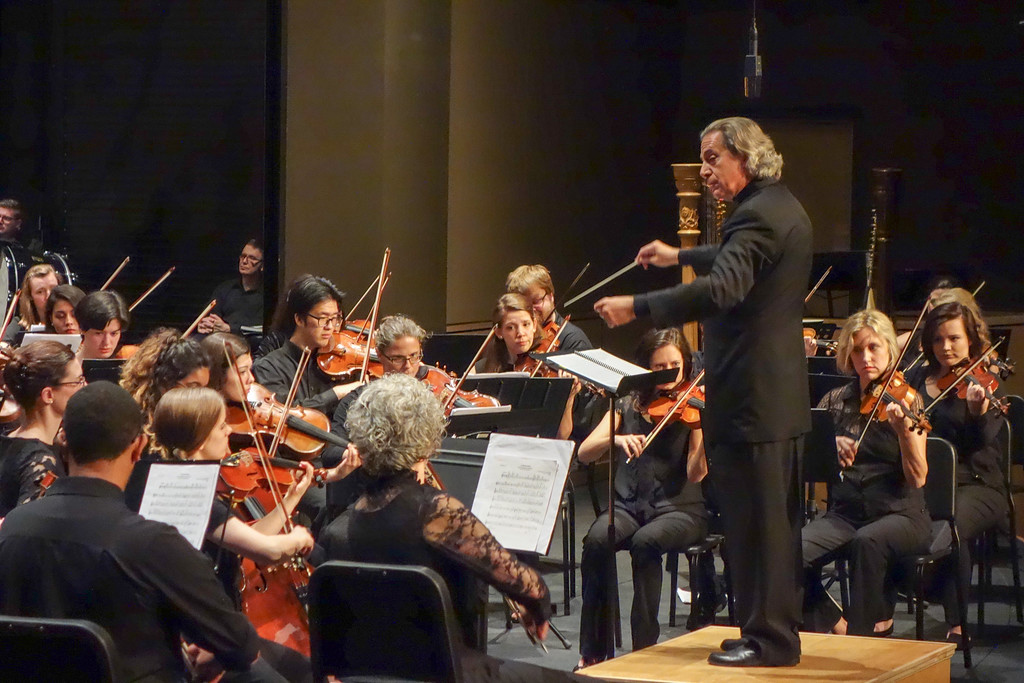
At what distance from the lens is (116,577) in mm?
2492

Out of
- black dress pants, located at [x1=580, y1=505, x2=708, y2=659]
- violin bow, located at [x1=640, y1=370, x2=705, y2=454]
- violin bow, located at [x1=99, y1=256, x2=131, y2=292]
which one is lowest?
black dress pants, located at [x1=580, y1=505, x2=708, y2=659]

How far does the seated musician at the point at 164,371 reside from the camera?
418 cm

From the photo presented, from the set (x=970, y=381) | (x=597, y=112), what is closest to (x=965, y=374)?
(x=970, y=381)

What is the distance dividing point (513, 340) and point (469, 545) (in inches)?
110

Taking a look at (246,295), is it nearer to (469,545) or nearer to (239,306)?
(239,306)

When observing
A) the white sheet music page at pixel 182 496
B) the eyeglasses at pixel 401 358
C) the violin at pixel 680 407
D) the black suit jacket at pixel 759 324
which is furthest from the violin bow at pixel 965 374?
the white sheet music page at pixel 182 496

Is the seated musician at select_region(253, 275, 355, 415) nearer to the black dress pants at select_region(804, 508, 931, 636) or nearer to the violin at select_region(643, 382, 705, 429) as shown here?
the violin at select_region(643, 382, 705, 429)

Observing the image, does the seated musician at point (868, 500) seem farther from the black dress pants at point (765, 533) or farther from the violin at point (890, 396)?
the black dress pants at point (765, 533)

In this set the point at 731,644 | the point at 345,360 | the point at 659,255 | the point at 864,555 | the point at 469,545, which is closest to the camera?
the point at 469,545

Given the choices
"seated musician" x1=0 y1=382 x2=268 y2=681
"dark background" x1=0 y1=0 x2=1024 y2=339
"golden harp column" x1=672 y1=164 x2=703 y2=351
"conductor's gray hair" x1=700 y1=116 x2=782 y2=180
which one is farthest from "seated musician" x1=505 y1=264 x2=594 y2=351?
"seated musician" x1=0 y1=382 x2=268 y2=681

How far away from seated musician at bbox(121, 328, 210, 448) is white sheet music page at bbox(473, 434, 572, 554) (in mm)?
1059

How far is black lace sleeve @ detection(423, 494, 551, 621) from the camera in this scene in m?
2.81

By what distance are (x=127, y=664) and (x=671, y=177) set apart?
777 cm

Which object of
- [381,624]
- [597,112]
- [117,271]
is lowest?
[381,624]
